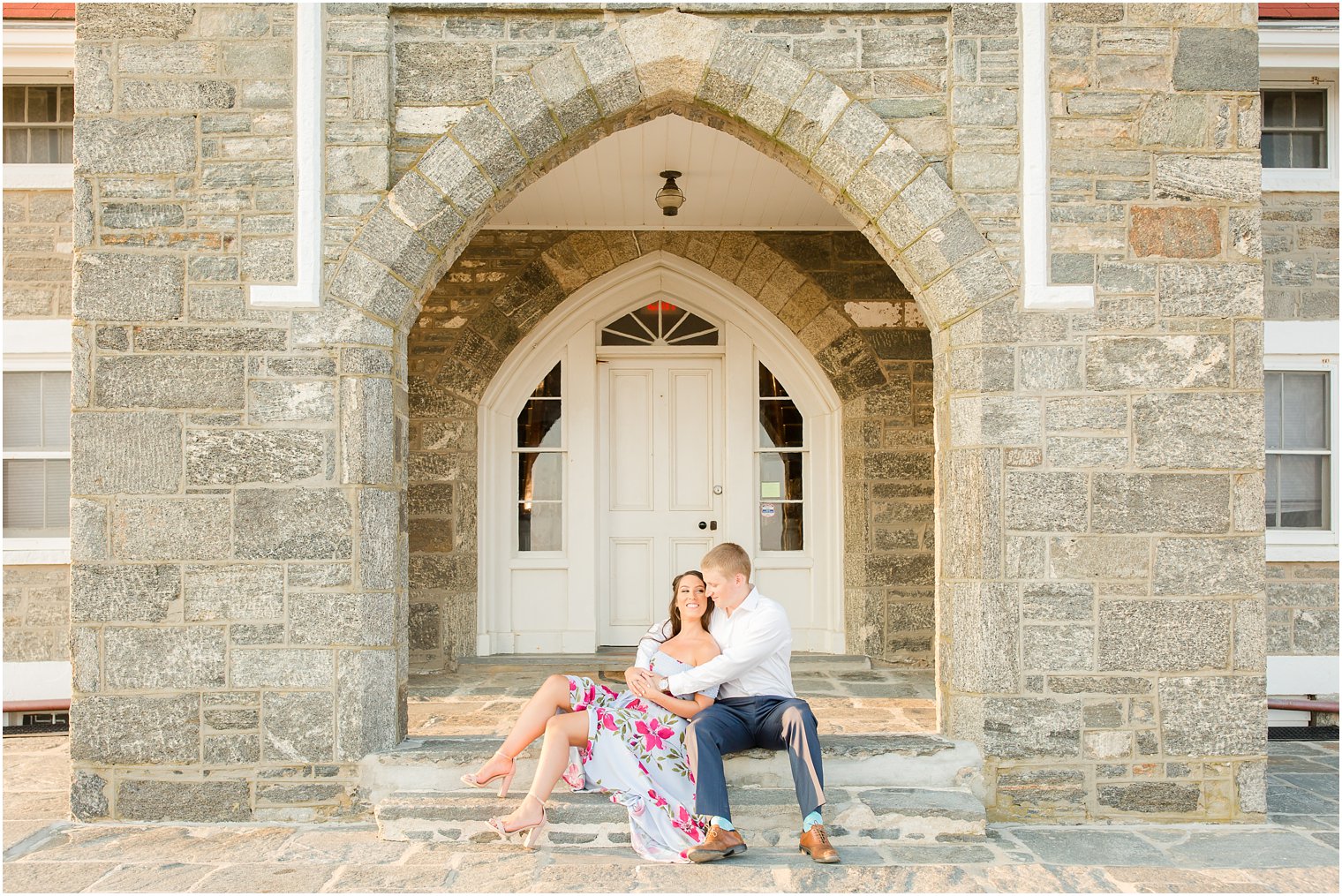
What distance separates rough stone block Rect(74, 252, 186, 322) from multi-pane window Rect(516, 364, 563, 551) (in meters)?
2.82

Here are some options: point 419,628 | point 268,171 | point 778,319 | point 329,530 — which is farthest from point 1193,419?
point 419,628

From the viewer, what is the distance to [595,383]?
7.04 meters

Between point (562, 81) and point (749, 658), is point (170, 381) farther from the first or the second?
point (749, 658)

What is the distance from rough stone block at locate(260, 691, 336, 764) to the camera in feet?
14.6

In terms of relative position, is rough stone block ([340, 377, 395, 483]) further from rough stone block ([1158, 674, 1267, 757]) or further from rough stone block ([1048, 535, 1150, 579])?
rough stone block ([1158, 674, 1267, 757])

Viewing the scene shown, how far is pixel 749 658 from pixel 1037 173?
2.39 meters

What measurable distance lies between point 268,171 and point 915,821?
382 cm

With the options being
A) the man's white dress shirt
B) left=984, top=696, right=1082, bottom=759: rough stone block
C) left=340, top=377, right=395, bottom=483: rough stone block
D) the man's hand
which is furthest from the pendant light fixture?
left=984, top=696, right=1082, bottom=759: rough stone block

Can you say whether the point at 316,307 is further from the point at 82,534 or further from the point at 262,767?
the point at 262,767

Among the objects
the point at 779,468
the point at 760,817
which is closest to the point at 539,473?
the point at 779,468

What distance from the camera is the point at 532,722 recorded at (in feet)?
13.8

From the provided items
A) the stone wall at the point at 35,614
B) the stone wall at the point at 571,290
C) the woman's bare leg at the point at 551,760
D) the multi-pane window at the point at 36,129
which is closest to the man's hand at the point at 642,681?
the woman's bare leg at the point at 551,760

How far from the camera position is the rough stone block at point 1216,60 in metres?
4.57

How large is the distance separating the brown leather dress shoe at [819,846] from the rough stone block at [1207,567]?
1776 millimetres
